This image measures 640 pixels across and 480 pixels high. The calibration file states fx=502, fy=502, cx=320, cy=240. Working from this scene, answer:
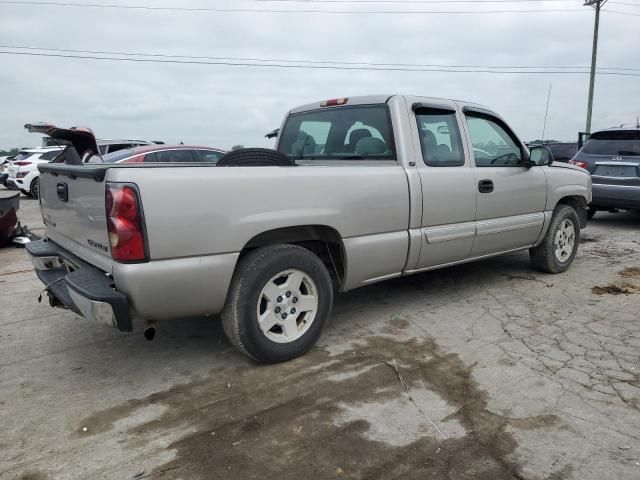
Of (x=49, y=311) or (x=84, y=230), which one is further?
(x=49, y=311)

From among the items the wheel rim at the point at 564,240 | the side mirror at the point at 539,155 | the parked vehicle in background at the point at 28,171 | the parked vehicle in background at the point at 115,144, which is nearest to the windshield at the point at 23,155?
the parked vehicle in background at the point at 28,171

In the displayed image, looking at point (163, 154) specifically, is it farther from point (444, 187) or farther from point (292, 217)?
point (292, 217)

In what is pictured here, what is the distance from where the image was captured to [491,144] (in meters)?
4.87

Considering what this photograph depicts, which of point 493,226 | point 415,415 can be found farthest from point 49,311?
point 493,226

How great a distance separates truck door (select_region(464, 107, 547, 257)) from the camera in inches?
181

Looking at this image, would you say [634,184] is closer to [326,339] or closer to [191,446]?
[326,339]

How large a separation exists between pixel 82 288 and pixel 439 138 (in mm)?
3034

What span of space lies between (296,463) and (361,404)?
2.09 feet

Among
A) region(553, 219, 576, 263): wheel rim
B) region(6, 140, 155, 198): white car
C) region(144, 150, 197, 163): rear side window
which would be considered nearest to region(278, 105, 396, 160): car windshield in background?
region(553, 219, 576, 263): wheel rim

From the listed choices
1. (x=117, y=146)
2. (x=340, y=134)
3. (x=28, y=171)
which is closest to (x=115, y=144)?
(x=117, y=146)

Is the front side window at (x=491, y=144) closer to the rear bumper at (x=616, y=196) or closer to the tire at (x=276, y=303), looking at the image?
the tire at (x=276, y=303)

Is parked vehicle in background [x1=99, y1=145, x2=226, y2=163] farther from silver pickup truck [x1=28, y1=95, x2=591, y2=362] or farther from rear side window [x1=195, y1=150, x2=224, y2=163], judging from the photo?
silver pickup truck [x1=28, y1=95, x2=591, y2=362]

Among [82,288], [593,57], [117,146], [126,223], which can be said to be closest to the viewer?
[126,223]

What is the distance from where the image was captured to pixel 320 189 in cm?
339
